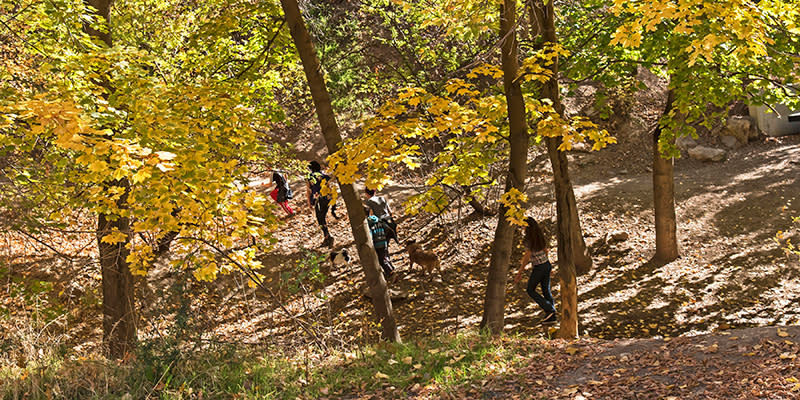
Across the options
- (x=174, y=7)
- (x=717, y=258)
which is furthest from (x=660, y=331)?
(x=174, y=7)

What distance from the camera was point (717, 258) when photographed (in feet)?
36.9

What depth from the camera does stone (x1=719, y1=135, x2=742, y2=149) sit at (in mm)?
17328


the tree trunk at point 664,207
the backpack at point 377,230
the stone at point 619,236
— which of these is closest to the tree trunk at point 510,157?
the backpack at point 377,230

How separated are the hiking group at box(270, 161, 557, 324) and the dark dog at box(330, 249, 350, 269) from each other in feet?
2.65

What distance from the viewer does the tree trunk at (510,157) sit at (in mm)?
7191

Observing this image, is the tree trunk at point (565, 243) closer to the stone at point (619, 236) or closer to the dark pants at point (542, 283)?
the dark pants at point (542, 283)

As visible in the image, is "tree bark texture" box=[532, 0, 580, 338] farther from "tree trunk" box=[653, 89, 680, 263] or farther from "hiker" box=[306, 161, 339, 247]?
"hiker" box=[306, 161, 339, 247]

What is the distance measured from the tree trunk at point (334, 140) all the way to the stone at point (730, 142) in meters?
13.7

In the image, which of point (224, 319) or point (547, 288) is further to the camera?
point (224, 319)

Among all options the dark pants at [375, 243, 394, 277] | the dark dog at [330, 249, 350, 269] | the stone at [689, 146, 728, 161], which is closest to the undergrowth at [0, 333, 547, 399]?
the dark pants at [375, 243, 394, 277]

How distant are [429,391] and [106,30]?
566 cm

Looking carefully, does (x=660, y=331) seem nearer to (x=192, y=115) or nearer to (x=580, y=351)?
(x=580, y=351)

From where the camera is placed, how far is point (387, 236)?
1127 cm

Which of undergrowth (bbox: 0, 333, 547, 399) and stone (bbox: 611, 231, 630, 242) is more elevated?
undergrowth (bbox: 0, 333, 547, 399)
